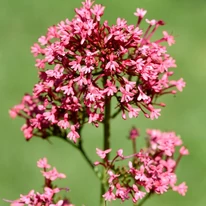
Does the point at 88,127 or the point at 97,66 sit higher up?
the point at 88,127

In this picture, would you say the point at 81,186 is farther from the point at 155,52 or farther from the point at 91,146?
the point at 155,52

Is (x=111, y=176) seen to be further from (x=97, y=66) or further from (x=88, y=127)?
(x=88, y=127)

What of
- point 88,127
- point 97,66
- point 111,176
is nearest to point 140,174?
point 111,176

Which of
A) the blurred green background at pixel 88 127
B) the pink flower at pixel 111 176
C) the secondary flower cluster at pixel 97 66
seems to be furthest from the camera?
the blurred green background at pixel 88 127

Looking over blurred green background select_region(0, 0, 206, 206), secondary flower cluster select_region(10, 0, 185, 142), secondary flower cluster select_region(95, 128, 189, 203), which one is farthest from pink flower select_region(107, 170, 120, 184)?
blurred green background select_region(0, 0, 206, 206)

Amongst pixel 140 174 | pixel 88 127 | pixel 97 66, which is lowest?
pixel 140 174

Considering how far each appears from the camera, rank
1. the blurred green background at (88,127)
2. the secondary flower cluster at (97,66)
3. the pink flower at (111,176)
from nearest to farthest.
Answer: the secondary flower cluster at (97,66)
the pink flower at (111,176)
the blurred green background at (88,127)

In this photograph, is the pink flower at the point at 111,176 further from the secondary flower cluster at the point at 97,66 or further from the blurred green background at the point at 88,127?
the blurred green background at the point at 88,127

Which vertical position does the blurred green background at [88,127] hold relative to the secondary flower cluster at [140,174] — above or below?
above

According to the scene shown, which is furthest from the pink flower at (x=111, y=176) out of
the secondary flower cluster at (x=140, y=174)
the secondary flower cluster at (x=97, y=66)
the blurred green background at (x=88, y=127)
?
the blurred green background at (x=88, y=127)
